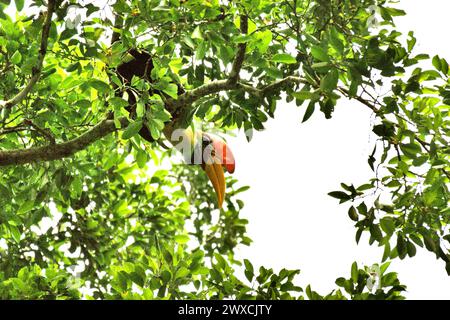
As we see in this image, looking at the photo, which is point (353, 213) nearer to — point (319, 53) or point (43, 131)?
point (319, 53)

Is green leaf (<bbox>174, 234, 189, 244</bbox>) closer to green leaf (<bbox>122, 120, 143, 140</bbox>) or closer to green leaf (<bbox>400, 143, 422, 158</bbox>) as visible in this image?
green leaf (<bbox>122, 120, 143, 140</bbox>)

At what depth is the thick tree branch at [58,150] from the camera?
181 inches

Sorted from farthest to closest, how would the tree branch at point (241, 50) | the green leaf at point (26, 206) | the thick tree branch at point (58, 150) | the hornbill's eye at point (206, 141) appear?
the hornbill's eye at point (206, 141) < the green leaf at point (26, 206) < the thick tree branch at point (58, 150) < the tree branch at point (241, 50)

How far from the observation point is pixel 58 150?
4637mm

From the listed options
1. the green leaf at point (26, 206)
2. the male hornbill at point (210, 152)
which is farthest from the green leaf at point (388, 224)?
the green leaf at point (26, 206)

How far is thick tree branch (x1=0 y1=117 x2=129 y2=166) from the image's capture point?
4586 millimetres

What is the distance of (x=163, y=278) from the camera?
14.9ft

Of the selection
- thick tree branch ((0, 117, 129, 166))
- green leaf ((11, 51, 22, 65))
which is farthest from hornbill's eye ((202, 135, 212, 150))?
green leaf ((11, 51, 22, 65))

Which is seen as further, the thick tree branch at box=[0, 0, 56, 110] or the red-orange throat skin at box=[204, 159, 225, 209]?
the red-orange throat skin at box=[204, 159, 225, 209]

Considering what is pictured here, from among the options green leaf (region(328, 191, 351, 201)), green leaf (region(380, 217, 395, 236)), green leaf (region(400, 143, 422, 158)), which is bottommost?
green leaf (region(380, 217, 395, 236))

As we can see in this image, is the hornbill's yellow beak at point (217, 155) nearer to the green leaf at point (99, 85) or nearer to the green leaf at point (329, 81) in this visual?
the green leaf at point (99, 85)

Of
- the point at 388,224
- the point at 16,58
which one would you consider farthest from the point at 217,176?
the point at 388,224
